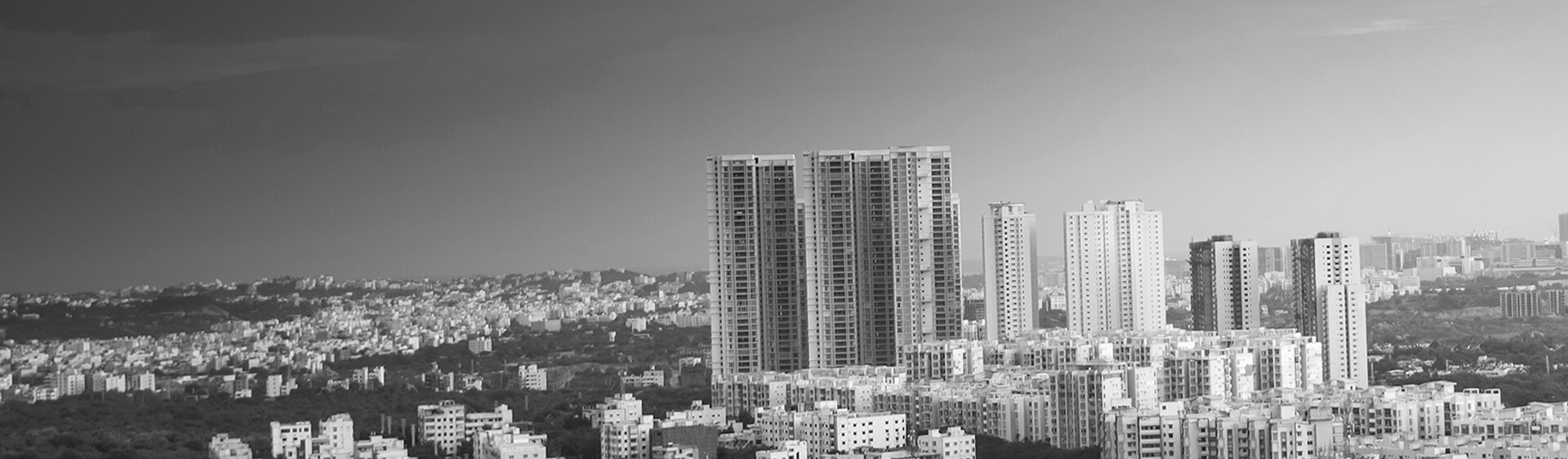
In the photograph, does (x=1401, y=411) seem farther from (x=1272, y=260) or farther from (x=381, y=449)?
(x=1272, y=260)

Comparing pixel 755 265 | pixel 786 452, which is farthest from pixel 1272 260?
pixel 786 452

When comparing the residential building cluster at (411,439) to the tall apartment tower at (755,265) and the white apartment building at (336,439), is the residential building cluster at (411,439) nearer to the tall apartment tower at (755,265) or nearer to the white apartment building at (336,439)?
the white apartment building at (336,439)

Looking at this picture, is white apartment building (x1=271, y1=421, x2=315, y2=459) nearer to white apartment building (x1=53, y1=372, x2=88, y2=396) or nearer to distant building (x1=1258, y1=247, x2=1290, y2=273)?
white apartment building (x1=53, y1=372, x2=88, y2=396)

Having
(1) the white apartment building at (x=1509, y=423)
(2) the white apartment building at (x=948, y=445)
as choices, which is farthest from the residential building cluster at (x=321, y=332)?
(1) the white apartment building at (x=1509, y=423)

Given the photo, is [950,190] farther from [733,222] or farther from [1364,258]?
[1364,258]

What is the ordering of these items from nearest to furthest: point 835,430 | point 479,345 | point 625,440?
point 835,430
point 625,440
point 479,345

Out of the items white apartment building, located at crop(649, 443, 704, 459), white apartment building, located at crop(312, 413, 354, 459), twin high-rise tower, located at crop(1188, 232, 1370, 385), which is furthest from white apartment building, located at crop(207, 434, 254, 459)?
twin high-rise tower, located at crop(1188, 232, 1370, 385)

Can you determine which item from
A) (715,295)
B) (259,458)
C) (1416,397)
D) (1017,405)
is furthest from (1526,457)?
(715,295)
